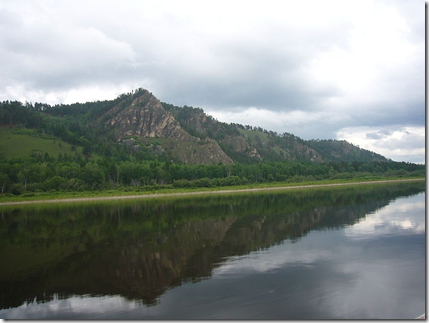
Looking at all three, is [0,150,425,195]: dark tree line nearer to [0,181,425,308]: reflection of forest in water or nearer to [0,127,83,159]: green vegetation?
[0,127,83,159]: green vegetation

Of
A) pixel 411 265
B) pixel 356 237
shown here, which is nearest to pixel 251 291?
pixel 411 265

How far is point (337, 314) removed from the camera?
13.1m

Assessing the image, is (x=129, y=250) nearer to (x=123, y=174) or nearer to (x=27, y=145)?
(x=123, y=174)

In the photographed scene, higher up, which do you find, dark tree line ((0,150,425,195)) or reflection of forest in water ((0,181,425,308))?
dark tree line ((0,150,425,195))

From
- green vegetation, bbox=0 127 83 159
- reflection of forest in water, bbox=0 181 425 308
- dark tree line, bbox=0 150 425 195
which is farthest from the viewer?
green vegetation, bbox=0 127 83 159

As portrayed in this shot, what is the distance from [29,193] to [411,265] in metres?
107

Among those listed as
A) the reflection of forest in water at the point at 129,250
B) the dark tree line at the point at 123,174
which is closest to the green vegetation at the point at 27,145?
the dark tree line at the point at 123,174

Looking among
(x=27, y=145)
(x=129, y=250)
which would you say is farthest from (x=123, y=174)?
(x=129, y=250)

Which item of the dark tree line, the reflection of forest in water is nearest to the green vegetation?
the dark tree line

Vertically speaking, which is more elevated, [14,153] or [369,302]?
[14,153]

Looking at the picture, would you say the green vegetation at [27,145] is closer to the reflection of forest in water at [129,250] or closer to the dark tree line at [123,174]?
the dark tree line at [123,174]

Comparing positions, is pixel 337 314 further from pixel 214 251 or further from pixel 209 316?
pixel 214 251

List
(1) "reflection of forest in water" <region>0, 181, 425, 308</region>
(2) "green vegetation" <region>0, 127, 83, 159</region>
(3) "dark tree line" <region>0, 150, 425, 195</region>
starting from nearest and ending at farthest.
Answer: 1. (1) "reflection of forest in water" <region>0, 181, 425, 308</region>
2. (3) "dark tree line" <region>0, 150, 425, 195</region>
3. (2) "green vegetation" <region>0, 127, 83, 159</region>

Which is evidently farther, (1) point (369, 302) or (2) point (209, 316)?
(1) point (369, 302)
